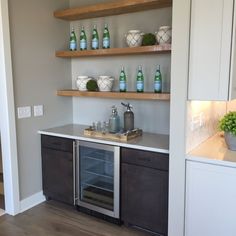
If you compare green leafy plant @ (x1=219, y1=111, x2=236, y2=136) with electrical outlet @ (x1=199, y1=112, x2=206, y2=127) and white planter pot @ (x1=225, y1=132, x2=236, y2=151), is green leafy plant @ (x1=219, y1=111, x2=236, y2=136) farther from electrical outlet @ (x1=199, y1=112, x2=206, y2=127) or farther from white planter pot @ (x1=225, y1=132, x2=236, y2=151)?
electrical outlet @ (x1=199, y1=112, x2=206, y2=127)

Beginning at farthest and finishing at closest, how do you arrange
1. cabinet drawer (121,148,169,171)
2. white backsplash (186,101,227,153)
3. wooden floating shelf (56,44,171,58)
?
wooden floating shelf (56,44,171,58) < cabinet drawer (121,148,169,171) < white backsplash (186,101,227,153)

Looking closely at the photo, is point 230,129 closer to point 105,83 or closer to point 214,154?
point 214,154

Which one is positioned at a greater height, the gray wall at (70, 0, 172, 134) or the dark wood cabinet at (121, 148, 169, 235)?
the gray wall at (70, 0, 172, 134)

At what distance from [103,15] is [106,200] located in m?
2.05

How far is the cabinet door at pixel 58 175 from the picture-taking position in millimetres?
3035

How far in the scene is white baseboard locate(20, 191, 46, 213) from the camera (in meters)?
3.07

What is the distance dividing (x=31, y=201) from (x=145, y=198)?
144 cm

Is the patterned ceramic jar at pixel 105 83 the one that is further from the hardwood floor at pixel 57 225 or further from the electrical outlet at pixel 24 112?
the hardwood floor at pixel 57 225

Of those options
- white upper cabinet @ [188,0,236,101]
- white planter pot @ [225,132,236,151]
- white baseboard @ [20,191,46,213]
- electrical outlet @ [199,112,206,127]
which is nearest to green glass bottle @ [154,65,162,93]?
electrical outlet @ [199,112,206,127]

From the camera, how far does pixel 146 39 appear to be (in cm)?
268

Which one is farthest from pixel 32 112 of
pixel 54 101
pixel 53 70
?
pixel 53 70

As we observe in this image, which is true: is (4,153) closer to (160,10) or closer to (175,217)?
(175,217)

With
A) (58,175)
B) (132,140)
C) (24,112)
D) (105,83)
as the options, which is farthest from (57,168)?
Result: (105,83)

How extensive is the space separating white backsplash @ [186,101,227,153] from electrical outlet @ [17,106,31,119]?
1.81 meters
